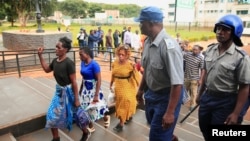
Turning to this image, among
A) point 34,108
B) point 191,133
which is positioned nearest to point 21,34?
point 34,108

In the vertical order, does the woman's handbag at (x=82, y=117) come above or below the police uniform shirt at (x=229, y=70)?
below

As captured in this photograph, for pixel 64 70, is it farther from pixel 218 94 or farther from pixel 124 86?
pixel 218 94

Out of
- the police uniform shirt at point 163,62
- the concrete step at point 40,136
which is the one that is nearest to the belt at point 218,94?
the police uniform shirt at point 163,62

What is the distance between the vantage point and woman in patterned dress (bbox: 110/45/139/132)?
3902 mm

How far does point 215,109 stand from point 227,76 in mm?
370

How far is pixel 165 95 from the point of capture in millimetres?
2223

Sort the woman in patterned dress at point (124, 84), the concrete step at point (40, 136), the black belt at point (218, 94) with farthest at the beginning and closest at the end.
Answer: the woman in patterned dress at point (124, 84) < the concrete step at point (40, 136) < the black belt at point (218, 94)

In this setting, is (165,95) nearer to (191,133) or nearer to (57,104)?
(57,104)

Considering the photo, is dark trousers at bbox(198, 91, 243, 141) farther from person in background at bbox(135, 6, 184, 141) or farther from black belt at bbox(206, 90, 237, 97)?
person in background at bbox(135, 6, 184, 141)

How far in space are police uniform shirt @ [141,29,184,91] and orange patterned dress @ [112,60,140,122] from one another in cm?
160

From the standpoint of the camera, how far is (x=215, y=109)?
2.41 metres

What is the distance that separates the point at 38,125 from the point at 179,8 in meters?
17.4

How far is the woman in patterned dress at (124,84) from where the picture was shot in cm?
390

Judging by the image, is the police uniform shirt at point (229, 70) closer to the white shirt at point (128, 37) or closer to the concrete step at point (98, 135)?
the concrete step at point (98, 135)
